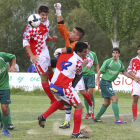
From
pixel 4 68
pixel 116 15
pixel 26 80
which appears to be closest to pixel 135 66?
pixel 4 68

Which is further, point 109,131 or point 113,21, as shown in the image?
point 113,21

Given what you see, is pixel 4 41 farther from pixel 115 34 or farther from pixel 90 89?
pixel 90 89

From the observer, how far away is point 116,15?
33.8 meters

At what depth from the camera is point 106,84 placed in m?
8.59

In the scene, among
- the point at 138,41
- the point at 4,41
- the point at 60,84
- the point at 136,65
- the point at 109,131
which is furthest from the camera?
the point at 138,41

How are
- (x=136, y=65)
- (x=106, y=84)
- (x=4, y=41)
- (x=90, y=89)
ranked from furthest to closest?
(x=4, y=41)
(x=90, y=89)
(x=136, y=65)
(x=106, y=84)

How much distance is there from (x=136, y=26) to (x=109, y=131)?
2780 centimetres

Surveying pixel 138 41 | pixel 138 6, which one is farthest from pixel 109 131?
pixel 138 41

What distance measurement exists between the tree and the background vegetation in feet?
5.16

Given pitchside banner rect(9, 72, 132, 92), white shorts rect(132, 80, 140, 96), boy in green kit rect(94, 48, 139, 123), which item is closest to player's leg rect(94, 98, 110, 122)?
boy in green kit rect(94, 48, 139, 123)

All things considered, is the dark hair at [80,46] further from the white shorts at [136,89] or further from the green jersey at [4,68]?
the white shorts at [136,89]

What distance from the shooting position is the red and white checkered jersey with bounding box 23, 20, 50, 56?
22.9 feet

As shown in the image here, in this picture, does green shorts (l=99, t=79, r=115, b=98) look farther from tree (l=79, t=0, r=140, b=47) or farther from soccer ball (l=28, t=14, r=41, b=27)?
tree (l=79, t=0, r=140, b=47)

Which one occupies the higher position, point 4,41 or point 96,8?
point 96,8
